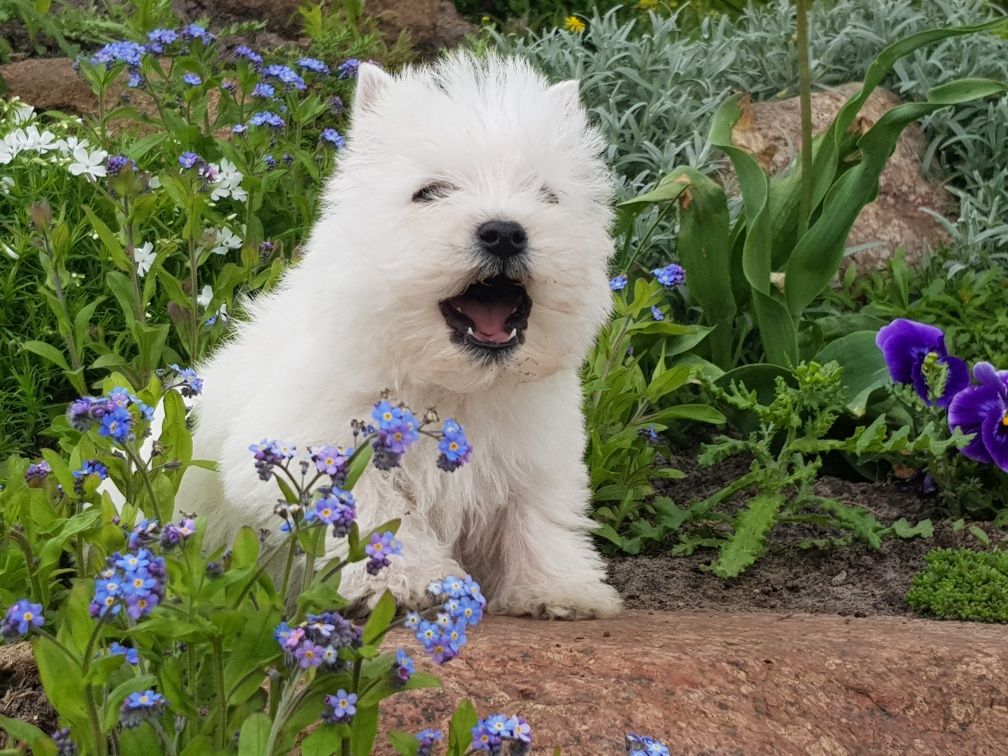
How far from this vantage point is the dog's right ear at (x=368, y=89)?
3693 millimetres

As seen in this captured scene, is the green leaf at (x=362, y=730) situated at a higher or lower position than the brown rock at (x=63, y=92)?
lower

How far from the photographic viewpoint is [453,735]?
2326 millimetres

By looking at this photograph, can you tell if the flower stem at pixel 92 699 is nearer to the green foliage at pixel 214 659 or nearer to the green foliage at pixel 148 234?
the green foliage at pixel 214 659

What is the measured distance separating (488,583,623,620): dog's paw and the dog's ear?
1.30 metres

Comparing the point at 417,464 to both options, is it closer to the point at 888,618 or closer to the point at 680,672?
the point at 680,672

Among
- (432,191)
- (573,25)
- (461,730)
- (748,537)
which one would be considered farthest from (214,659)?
(573,25)

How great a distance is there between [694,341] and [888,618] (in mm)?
1550

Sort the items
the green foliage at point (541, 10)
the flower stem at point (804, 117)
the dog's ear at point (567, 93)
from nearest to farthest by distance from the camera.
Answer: the dog's ear at point (567, 93) → the flower stem at point (804, 117) → the green foliage at point (541, 10)

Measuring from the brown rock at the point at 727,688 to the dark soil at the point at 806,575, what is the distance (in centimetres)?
70

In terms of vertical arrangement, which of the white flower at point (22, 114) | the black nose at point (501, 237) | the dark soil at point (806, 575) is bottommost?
the dark soil at point (806, 575)

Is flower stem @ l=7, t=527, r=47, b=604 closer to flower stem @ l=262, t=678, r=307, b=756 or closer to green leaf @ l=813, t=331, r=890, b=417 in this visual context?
flower stem @ l=262, t=678, r=307, b=756

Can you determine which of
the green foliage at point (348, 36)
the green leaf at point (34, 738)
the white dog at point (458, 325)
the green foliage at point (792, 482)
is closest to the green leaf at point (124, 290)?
the white dog at point (458, 325)

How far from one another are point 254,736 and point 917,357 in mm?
3446

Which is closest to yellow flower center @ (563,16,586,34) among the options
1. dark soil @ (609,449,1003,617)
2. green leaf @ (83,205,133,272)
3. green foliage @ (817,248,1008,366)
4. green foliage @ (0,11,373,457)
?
green foliage @ (0,11,373,457)
